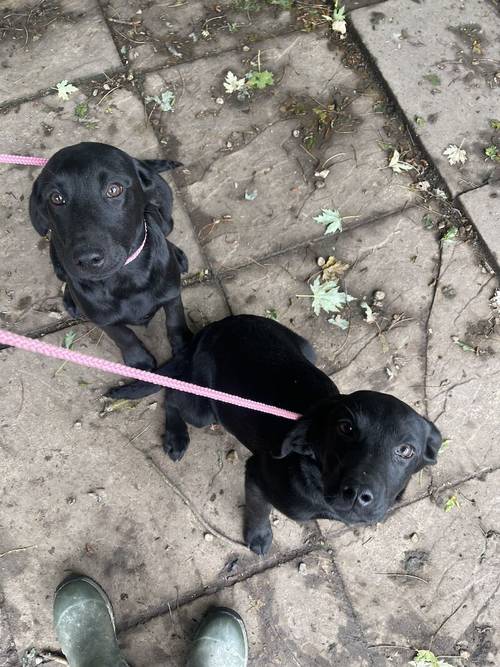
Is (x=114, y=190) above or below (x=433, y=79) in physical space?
above

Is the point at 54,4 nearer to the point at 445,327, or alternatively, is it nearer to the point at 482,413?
the point at 445,327

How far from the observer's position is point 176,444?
382 centimetres

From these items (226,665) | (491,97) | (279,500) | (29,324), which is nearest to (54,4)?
(29,324)

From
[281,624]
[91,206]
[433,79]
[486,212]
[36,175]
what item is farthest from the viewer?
[433,79]

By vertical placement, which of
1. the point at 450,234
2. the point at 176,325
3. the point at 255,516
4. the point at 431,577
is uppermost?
the point at 450,234

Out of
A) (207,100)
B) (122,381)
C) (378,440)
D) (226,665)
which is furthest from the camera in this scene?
(207,100)

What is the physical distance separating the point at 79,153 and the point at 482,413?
3.23 meters

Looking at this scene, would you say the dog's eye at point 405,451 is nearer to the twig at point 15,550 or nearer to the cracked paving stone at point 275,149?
the cracked paving stone at point 275,149

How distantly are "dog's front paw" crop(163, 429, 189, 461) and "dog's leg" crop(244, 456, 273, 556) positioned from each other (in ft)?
1.97

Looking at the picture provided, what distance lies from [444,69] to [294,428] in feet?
13.0

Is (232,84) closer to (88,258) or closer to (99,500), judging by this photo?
(88,258)

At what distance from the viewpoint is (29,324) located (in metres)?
4.14

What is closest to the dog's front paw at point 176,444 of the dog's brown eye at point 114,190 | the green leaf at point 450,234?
the dog's brown eye at point 114,190

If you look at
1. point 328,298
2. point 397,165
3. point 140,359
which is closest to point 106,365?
point 140,359
